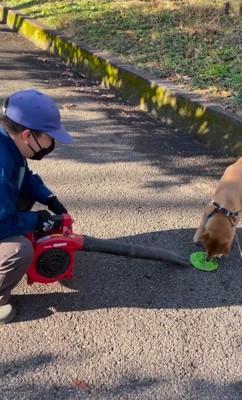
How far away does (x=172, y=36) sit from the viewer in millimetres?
7449

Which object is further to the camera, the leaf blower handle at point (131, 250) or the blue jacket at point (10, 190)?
the leaf blower handle at point (131, 250)

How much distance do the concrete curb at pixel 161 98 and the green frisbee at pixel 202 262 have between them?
179cm

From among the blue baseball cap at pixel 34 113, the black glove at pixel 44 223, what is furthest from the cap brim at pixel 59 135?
the black glove at pixel 44 223

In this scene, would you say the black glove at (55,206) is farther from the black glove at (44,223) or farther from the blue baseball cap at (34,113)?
the blue baseball cap at (34,113)

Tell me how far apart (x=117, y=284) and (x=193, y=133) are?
272 cm

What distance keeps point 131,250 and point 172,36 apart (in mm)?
5241

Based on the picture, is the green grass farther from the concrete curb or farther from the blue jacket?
the blue jacket

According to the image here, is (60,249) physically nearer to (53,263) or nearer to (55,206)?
(53,263)

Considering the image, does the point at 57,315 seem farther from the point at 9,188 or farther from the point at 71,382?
the point at 9,188

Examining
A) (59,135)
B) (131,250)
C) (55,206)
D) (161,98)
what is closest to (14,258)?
(55,206)

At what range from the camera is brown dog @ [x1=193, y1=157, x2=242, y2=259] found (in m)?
3.27

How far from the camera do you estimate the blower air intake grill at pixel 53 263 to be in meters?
2.74

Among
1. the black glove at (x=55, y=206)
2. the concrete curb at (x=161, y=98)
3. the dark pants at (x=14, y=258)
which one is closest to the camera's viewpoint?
the dark pants at (x=14, y=258)

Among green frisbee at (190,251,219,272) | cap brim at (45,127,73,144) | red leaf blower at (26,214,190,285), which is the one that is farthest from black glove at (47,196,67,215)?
green frisbee at (190,251,219,272)
